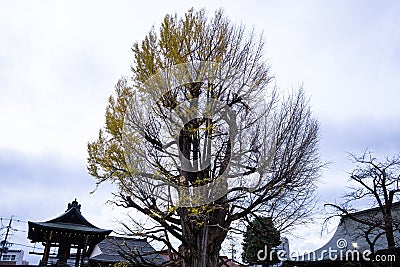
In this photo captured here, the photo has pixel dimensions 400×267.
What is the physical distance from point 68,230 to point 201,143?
34.8 ft

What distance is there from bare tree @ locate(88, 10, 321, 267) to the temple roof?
8.95 meters

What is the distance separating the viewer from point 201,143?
6.19 m

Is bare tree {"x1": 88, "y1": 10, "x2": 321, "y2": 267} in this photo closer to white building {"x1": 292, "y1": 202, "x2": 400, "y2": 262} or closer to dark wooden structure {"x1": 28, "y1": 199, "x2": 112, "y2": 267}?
white building {"x1": 292, "y1": 202, "x2": 400, "y2": 262}

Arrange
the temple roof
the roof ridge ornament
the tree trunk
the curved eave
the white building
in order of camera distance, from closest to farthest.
Result: the tree trunk → the white building → the curved eave → the temple roof → the roof ridge ornament

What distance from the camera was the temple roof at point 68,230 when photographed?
13.7m

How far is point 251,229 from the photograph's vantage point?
6418mm

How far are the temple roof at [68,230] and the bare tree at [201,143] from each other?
895 cm

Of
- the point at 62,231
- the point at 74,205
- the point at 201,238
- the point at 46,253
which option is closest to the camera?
the point at 201,238

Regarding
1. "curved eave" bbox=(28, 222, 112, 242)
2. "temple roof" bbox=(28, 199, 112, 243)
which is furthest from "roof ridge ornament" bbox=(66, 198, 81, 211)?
"curved eave" bbox=(28, 222, 112, 242)

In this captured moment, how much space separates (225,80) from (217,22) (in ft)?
5.10

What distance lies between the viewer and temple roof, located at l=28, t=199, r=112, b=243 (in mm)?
13734

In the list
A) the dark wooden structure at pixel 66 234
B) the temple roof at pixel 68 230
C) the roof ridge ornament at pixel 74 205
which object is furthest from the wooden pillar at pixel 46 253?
the roof ridge ornament at pixel 74 205

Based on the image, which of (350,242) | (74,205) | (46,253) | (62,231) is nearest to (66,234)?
(62,231)

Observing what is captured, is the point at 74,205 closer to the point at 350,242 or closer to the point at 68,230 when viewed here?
the point at 68,230
